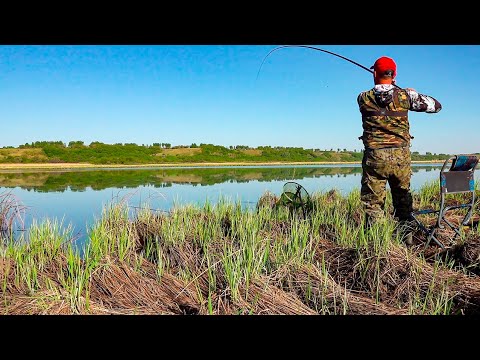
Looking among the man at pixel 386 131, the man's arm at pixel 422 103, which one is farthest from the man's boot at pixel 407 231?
the man's arm at pixel 422 103

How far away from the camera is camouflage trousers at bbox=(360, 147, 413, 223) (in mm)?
4266

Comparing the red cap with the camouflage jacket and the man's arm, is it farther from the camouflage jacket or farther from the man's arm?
the man's arm

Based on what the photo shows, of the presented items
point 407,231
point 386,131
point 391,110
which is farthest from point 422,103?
point 407,231

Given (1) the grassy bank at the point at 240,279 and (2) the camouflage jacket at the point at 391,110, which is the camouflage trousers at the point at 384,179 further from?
(1) the grassy bank at the point at 240,279

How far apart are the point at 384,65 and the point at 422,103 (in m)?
0.60

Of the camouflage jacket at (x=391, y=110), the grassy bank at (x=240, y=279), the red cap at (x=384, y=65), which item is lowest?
the grassy bank at (x=240, y=279)

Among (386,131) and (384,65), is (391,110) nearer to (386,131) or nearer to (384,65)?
(386,131)

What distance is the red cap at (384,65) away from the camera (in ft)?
13.9

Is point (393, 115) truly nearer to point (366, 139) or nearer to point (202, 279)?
point (366, 139)

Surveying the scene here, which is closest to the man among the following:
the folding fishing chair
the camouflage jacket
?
the camouflage jacket

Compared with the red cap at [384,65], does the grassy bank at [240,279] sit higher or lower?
lower

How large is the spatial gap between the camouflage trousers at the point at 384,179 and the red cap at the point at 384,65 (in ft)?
2.92

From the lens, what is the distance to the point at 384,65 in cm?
422
